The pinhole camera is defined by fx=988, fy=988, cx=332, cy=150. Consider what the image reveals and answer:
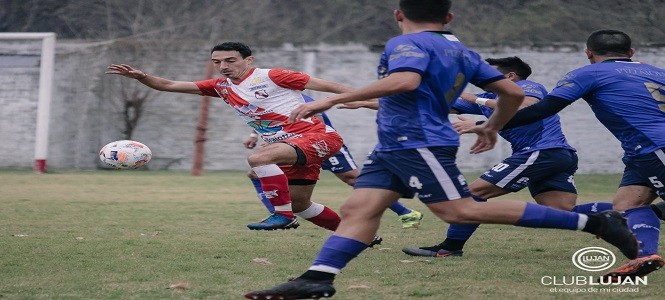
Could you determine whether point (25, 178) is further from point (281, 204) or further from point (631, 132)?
point (631, 132)

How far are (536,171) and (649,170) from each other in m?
1.72

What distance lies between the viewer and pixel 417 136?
5.51 metres

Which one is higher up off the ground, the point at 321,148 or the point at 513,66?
the point at 513,66

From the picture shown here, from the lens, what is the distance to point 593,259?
771cm

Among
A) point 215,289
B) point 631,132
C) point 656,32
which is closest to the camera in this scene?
point 215,289

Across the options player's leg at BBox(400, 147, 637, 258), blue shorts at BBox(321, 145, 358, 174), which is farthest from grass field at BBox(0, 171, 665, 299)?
blue shorts at BBox(321, 145, 358, 174)

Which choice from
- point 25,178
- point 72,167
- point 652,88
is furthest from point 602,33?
point 72,167

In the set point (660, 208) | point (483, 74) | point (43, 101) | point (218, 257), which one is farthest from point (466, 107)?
point (43, 101)

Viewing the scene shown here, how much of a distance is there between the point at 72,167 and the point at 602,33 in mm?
16591

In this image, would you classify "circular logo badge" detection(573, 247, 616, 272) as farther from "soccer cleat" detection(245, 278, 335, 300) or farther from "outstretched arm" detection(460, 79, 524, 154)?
"soccer cleat" detection(245, 278, 335, 300)

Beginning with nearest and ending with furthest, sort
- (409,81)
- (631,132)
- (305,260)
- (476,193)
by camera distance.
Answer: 1. (409,81)
2. (631,132)
3. (305,260)
4. (476,193)

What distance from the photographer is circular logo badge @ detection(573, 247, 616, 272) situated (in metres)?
7.26

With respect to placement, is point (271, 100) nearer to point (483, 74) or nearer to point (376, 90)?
point (483, 74)

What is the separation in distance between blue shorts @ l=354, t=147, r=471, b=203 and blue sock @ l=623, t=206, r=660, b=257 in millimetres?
1712
